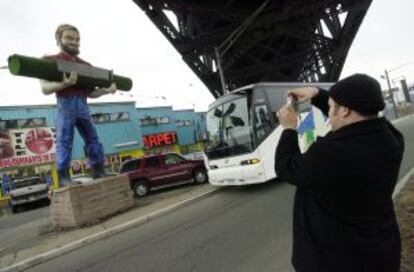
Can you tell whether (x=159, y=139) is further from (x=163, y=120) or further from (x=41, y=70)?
(x=41, y=70)

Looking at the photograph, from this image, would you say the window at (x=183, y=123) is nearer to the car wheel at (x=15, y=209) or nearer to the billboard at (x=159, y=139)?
the billboard at (x=159, y=139)

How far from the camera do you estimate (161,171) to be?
18906 mm

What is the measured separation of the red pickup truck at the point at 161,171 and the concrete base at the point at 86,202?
739 cm

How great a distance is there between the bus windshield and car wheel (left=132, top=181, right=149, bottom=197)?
586cm

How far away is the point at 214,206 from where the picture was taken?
10812 millimetres

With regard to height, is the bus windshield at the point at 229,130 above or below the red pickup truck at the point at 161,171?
above

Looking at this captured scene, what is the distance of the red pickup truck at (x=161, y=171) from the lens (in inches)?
731

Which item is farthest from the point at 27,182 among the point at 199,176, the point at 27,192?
the point at 199,176

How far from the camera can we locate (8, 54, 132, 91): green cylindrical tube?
748 centimetres

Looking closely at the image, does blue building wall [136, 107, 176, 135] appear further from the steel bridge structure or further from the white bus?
the white bus

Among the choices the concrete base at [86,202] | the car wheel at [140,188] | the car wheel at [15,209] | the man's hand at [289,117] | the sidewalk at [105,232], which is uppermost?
the man's hand at [289,117]

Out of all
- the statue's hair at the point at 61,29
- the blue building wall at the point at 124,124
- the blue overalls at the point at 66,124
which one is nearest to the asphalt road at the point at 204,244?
the blue overalls at the point at 66,124

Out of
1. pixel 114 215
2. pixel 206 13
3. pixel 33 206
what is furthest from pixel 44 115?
pixel 114 215

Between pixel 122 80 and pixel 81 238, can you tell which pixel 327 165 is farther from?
pixel 122 80
